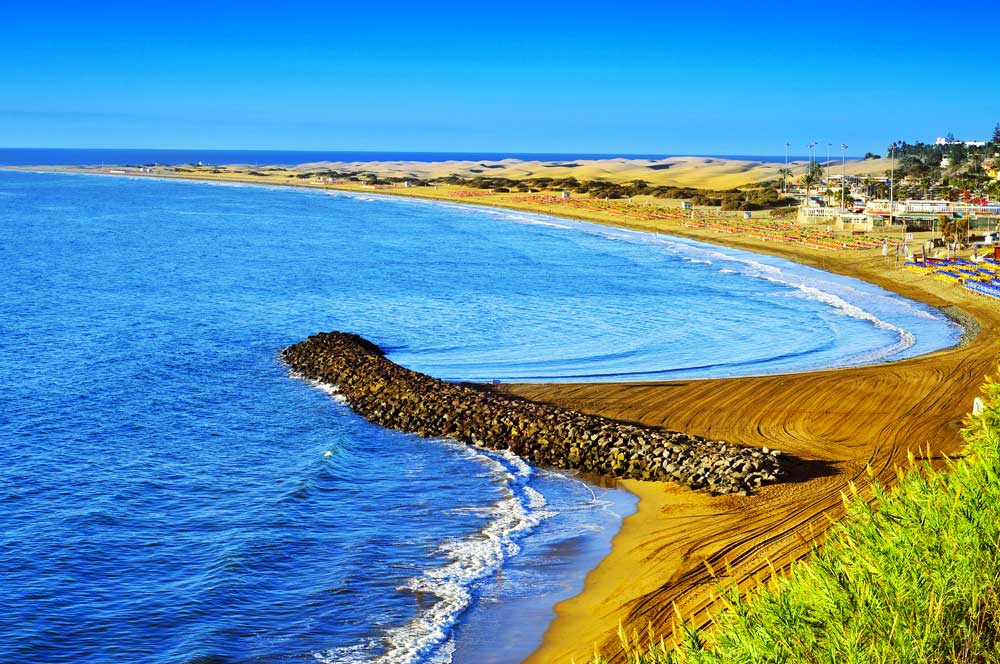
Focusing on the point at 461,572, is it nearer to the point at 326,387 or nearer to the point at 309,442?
the point at 309,442

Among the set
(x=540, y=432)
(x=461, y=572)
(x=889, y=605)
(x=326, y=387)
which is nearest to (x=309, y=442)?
(x=540, y=432)

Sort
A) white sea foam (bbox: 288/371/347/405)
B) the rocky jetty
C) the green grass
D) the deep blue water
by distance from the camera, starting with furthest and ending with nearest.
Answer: white sea foam (bbox: 288/371/347/405) → the rocky jetty → the deep blue water → the green grass

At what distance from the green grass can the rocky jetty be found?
11968 millimetres

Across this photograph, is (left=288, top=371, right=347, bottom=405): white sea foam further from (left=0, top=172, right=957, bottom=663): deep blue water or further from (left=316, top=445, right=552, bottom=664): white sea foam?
(left=316, top=445, right=552, bottom=664): white sea foam

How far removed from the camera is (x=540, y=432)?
975 inches

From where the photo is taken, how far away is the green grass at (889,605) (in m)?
7.05

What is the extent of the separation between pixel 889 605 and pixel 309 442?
63.7 feet

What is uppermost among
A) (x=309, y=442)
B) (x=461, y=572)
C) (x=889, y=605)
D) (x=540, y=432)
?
(x=889, y=605)

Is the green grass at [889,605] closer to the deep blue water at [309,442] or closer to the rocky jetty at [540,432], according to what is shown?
the deep blue water at [309,442]

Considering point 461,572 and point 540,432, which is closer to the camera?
point 461,572

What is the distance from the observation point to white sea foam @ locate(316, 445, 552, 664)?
1423 centimetres

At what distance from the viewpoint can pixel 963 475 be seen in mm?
9641

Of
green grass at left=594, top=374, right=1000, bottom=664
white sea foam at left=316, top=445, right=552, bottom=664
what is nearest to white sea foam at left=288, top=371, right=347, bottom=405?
white sea foam at left=316, top=445, right=552, bottom=664

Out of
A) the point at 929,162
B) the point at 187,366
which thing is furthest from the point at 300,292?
the point at 929,162
